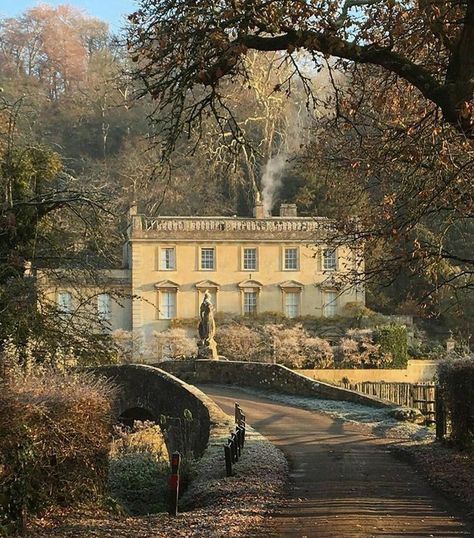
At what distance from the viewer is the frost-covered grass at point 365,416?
18844mm

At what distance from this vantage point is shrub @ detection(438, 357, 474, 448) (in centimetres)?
1437

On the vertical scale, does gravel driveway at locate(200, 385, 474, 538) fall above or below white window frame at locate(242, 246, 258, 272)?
below

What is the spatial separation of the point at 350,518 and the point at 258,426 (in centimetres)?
1102

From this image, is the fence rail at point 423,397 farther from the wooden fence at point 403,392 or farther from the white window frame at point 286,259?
the white window frame at point 286,259

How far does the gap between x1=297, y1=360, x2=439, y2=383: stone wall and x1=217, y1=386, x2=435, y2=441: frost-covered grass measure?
11686 millimetres

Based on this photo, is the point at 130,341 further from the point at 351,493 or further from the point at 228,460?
the point at 351,493

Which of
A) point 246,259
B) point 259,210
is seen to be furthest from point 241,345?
point 259,210

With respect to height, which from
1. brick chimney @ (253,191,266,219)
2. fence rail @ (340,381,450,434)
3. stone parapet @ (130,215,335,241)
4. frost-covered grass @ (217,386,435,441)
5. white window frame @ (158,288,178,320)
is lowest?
frost-covered grass @ (217,386,435,441)

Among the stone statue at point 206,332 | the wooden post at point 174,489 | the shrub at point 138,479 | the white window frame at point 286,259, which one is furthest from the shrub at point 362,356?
the wooden post at point 174,489

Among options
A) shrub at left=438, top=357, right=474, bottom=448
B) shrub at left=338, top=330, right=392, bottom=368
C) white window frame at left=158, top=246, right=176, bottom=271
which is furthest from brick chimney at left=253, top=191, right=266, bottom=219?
shrub at left=438, top=357, right=474, bottom=448

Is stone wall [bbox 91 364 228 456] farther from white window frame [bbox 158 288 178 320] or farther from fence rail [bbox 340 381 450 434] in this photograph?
white window frame [bbox 158 288 178 320]

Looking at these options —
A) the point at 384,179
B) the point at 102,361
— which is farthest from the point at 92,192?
the point at 384,179

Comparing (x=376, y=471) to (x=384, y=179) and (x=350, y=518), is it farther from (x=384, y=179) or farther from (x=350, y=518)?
(x=384, y=179)

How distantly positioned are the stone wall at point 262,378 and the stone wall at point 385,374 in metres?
7.81
